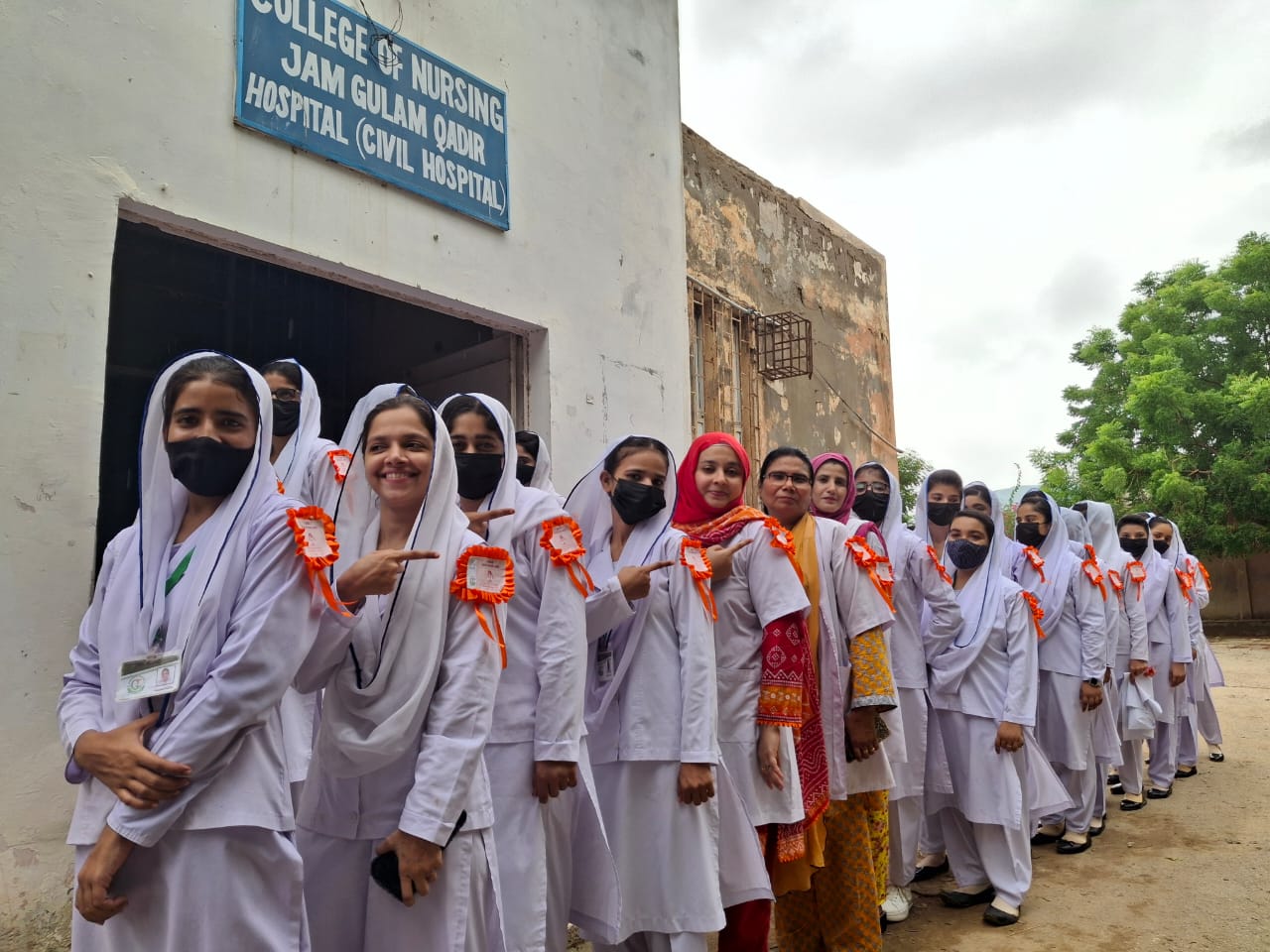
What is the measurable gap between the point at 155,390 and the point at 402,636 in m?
0.77

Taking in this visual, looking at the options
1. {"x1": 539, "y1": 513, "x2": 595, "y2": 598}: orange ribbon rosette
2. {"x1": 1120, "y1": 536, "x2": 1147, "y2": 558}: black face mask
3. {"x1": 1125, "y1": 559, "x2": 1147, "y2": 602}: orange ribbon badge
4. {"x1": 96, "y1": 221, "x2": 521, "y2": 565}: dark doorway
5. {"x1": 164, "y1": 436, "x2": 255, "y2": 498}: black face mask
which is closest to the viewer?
{"x1": 164, "y1": 436, "x2": 255, "y2": 498}: black face mask

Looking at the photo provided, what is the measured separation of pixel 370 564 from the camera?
2.09 meters

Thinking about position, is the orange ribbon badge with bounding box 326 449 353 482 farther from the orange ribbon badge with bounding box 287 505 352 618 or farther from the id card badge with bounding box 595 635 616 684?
the orange ribbon badge with bounding box 287 505 352 618

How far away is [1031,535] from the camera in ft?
19.2

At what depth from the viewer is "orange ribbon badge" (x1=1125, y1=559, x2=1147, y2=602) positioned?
6469 mm

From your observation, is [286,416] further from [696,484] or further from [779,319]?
[779,319]

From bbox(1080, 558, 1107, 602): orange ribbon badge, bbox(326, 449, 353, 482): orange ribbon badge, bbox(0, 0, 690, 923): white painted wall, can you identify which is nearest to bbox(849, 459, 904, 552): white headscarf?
bbox(1080, 558, 1107, 602): orange ribbon badge

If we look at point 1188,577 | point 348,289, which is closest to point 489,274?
point 348,289

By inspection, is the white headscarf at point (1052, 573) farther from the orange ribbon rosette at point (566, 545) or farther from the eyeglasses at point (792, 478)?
the orange ribbon rosette at point (566, 545)

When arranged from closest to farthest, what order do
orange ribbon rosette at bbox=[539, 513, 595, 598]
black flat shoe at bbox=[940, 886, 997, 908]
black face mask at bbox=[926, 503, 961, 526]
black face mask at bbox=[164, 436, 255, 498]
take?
black face mask at bbox=[164, 436, 255, 498]
orange ribbon rosette at bbox=[539, 513, 595, 598]
black flat shoe at bbox=[940, 886, 997, 908]
black face mask at bbox=[926, 503, 961, 526]

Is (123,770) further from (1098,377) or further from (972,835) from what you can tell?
(1098,377)

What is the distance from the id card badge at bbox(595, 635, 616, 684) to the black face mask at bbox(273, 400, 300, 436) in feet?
4.86

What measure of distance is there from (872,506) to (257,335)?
507 cm

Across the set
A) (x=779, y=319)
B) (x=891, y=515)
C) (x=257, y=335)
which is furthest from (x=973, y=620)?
(x=779, y=319)
